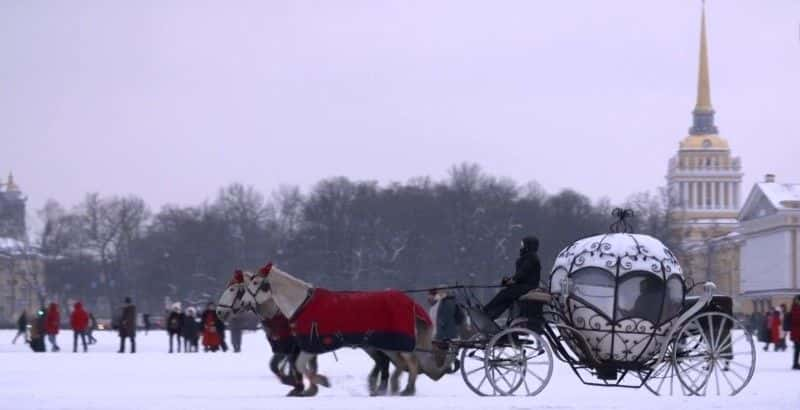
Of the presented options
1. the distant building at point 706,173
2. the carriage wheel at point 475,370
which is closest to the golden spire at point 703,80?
the distant building at point 706,173

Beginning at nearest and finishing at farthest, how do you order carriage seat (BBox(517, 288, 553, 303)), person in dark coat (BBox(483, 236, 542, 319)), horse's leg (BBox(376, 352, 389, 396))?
carriage seat (BBox(517, 288, 553, 303)) → person in dark coat (BBox(483, 236, 542, 319)) → horse's leg (BBox(376, 352, 389, 396))

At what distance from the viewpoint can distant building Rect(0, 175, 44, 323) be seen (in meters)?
137

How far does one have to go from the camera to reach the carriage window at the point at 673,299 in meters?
21.4

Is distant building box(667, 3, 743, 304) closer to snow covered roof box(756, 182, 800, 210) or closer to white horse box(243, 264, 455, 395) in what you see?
snow covered roof box(756, 182, 800, 210)

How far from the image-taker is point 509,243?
4429 inches

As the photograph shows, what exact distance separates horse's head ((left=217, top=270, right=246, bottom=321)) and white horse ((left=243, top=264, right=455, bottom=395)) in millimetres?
78

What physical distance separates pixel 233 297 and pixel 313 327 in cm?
114

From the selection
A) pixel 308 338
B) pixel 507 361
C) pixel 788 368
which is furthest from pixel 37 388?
pixel 788 368

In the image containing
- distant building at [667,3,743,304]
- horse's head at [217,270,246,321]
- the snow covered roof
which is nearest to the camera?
horse's head at [217,270,246,321]

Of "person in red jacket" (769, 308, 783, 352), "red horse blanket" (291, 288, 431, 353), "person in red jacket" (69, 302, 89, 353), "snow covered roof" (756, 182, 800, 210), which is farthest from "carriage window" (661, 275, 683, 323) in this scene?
"snow covered roof" (756, 182, 800, 210)

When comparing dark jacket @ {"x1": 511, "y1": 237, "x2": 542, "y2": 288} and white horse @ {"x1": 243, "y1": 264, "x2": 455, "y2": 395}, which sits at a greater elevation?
dark jacket @ {"x1": 511, "y1": 237, "x2": 542, "y2": 288}

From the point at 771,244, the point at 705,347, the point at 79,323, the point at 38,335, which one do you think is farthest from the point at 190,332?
the point at 771,244

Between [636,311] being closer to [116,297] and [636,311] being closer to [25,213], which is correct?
[116,297]

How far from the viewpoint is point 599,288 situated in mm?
21328
